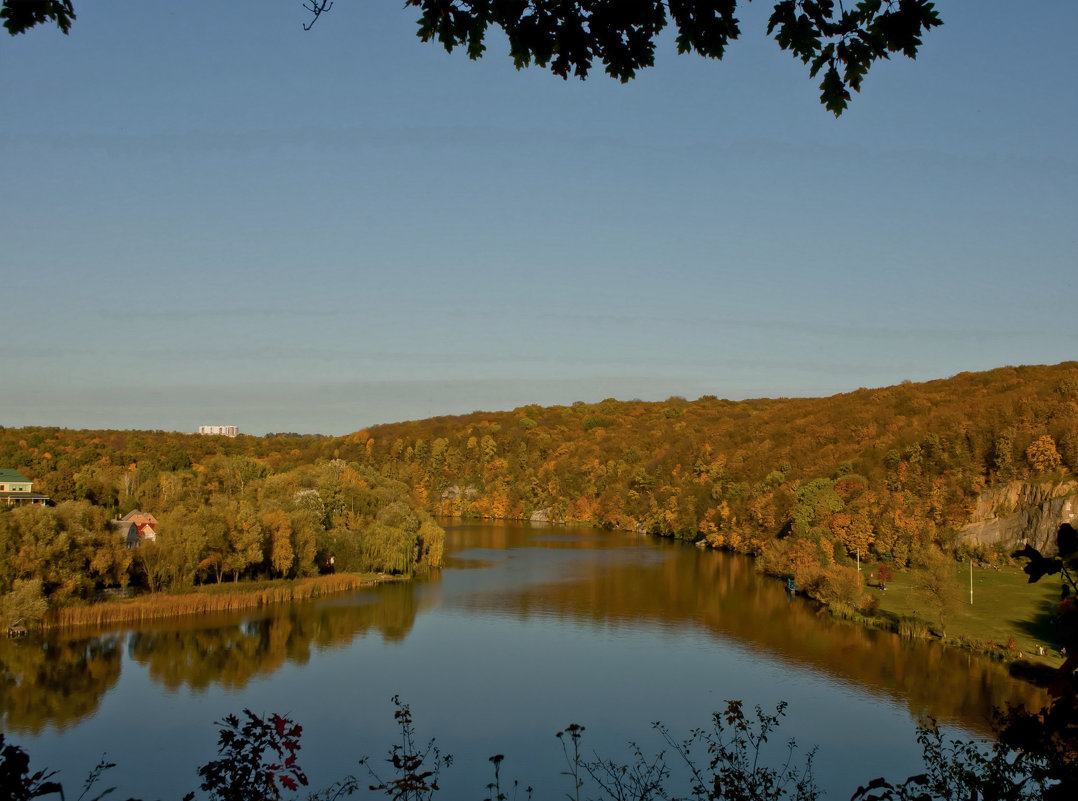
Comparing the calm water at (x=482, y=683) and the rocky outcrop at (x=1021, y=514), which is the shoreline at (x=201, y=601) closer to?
the calm water at (x=482, y=683)

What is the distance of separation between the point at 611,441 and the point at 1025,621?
187 ft

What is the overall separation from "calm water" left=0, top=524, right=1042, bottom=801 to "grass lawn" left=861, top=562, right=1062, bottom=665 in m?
1.80

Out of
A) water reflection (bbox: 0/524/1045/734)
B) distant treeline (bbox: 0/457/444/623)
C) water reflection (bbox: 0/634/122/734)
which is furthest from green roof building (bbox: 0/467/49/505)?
water reflection (bbox: 0/634/122/734)

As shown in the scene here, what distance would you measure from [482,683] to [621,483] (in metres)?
51.5

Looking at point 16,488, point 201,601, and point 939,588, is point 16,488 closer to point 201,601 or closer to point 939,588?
point 201,601

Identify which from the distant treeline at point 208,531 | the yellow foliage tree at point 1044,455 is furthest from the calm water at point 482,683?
the yellow foliage tree at point 1044,455

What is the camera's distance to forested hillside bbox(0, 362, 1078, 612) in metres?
29.0

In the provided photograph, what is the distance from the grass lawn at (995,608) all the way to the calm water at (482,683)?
1797 mm

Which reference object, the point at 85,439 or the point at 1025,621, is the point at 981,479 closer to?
the point at 1025,621

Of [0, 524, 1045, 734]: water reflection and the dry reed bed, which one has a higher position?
the dry reed bed

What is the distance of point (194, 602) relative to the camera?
25.7 m

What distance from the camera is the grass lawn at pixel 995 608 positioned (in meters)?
22.1

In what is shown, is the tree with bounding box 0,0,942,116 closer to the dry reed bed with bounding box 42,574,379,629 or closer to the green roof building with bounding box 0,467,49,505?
the dry reed bed with bounding box 42,574,379,629

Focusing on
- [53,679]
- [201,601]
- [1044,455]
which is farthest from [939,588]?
[53,679]
